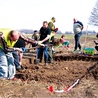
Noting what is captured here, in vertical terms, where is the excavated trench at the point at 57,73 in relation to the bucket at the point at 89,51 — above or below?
below

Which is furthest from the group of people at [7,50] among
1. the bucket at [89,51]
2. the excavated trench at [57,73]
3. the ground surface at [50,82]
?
the bucket at [89,51]

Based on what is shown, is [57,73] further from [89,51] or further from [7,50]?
[89,51]

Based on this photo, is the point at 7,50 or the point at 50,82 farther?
the point at 50,82

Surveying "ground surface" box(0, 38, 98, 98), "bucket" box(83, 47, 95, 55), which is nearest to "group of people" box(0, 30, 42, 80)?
"ground surface" box(0, 38, 98, 98)

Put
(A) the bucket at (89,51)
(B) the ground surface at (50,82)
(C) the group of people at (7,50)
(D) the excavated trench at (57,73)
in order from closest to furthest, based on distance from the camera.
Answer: (B) the ground surface at (50,82), (C) the group of people at (7,50), (D) the excavated trench at (57,73), (A) the bucket at (89,51)

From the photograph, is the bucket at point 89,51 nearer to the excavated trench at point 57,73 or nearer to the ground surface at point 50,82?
the ground surface at point 50,82

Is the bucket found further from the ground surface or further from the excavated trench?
the excavated trench

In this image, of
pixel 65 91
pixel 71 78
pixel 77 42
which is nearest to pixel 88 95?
pixel 65 91

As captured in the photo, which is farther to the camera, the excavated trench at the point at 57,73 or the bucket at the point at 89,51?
the bucket at the point at 89,51

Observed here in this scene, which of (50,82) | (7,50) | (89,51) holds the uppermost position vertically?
(7,50)

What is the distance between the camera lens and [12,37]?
7801mm

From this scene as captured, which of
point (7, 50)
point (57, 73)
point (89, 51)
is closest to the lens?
point (7, 50)

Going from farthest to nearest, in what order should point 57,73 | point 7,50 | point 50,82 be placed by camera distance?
point 57,73
point 50,82
point 7,50

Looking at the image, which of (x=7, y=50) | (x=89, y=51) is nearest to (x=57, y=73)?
(x=7, y=50)
